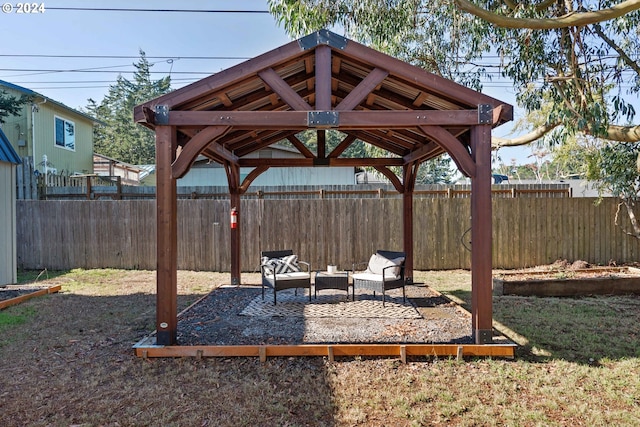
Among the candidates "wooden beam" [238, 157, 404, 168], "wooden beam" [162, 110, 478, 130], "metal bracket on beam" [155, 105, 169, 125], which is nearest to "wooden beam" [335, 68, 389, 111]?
"wooden beam" [162, 110, 478, 130]

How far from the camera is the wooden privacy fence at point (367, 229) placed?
8.89 metres

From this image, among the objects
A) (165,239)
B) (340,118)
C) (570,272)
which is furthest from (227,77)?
(570,272)

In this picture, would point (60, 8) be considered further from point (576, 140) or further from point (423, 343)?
point (576, 140)

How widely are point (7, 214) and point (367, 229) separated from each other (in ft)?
22.7

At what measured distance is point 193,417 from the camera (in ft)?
9.46

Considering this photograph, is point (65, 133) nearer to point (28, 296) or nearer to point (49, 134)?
point (49, 134)

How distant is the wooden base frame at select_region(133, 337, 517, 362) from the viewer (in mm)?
3971

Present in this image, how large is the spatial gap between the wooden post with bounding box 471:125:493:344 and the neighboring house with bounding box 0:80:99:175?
13.8 meters

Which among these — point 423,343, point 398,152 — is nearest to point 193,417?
point 423,343

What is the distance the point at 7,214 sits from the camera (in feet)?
25.3

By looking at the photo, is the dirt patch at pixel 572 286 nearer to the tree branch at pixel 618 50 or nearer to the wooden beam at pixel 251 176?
the tree branch at pixel 618 50

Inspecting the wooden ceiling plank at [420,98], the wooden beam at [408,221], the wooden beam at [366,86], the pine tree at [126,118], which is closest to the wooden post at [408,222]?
the wooden beam at [408,221]

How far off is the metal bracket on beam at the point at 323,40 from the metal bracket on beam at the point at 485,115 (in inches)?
60.1

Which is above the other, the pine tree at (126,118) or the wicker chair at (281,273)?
the pine tree at (126,118)
